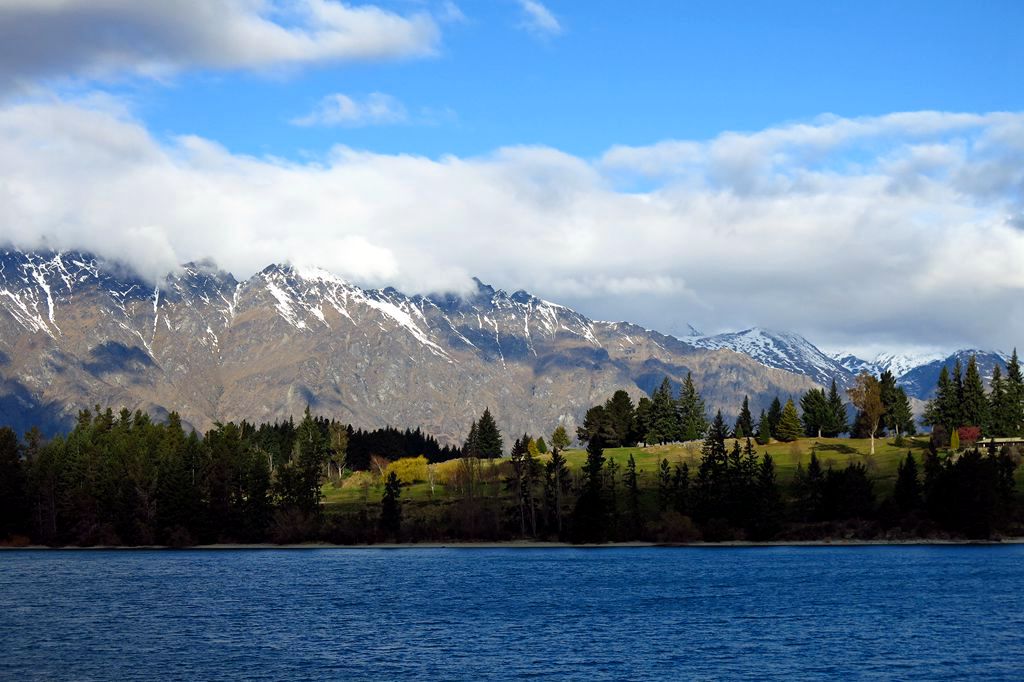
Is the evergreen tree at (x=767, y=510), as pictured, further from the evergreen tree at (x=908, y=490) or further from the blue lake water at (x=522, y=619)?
the blue lake water at (x=522, y=619)

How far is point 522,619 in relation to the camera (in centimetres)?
10319

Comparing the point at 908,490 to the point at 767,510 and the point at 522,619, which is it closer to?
the point at 767,510

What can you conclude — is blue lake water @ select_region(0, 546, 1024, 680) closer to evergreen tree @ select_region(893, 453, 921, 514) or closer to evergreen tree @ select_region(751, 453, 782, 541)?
evergreen tree @ select_region(893, 453, 921, 514)

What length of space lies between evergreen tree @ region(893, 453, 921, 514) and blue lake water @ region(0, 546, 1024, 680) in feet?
87.4

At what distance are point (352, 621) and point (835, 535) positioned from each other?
384ft

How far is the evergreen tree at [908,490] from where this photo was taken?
19450 centimetres

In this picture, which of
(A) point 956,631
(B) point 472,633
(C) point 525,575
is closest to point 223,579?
(C) point 525,575

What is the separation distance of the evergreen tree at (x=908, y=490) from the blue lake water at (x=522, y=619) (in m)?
26.6

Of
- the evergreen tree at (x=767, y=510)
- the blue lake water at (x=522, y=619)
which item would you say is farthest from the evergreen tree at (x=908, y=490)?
the blue lake water at (x=522, y=619)

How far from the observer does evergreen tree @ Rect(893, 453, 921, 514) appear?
194 m

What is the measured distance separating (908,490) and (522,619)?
11083cm

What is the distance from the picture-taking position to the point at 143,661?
260 feet

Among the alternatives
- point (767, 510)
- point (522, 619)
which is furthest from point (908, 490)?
point (522, 619)

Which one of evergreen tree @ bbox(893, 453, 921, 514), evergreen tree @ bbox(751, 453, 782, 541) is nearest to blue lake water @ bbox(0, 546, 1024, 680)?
evergreen tree @ bbox(893, 453, 921, 514)
